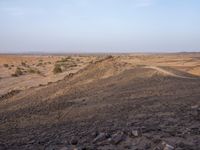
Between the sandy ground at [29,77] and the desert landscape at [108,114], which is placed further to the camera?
the sandy ground at [29,77]

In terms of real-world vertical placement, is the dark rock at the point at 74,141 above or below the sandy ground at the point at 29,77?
above

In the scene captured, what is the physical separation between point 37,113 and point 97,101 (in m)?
2.22

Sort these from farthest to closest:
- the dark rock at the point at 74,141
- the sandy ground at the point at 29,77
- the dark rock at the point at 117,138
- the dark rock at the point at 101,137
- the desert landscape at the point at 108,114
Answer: the sandy ground at the point at 29,77
the dark rock at the point at 74,141
the dark rock at the point at 101,137
the desert landscape at the point at 108,114
the dark rock at the point at 117,138

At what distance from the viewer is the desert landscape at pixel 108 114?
7.75 metres

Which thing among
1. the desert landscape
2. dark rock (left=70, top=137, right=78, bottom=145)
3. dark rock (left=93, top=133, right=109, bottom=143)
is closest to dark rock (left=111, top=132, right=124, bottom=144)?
the desert landscape

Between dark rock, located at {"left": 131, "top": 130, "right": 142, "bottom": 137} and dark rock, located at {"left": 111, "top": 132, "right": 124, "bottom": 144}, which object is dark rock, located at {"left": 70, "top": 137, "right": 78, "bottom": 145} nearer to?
dark rock, located at {"left": 111, "top": 132, "right": 124, "bottom": 144}

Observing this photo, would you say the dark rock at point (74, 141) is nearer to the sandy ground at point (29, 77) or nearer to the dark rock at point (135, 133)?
the dark rock at point (135, 133)

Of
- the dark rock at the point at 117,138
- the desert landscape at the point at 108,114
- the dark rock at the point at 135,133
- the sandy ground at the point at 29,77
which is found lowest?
the sandy ground at the point at 29,77

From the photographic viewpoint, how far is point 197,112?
10.1 m

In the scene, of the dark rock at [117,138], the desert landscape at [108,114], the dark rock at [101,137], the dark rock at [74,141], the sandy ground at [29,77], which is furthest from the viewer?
the sandy ground at [29,77]

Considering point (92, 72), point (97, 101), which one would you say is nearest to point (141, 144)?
point (97, 101)

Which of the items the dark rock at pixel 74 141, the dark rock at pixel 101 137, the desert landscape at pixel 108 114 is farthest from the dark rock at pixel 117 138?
the dark rock at pixel 74 141

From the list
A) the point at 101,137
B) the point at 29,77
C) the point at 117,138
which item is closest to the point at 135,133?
the point at 117,138

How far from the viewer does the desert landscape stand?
7750 mm
